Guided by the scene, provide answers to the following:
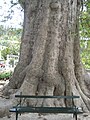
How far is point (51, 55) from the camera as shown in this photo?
688cm

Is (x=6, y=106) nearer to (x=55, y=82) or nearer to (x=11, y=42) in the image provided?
(x=55, y=82)

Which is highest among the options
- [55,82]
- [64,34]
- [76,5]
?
[76,5]

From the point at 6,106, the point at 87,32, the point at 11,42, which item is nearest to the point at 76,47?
the point at 6,106

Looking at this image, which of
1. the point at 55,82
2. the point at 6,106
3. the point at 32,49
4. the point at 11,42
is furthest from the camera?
the point at 11,42

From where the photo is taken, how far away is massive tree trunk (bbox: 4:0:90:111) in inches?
265

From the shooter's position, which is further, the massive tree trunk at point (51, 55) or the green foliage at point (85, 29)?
the green foliage at point (85, 29)

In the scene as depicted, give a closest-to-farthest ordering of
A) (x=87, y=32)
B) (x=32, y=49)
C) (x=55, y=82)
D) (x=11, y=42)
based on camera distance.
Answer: (x=55, y=82) → (x=32, y=49) → (x=87, y=32) → (x=11, y=42)

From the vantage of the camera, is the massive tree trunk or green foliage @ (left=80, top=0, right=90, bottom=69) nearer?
the massive tree trunk

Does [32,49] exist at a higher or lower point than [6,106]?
higher

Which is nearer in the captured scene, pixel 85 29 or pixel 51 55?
pixel 51 55

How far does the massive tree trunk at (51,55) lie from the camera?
22.1ft

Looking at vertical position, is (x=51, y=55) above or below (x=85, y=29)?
below

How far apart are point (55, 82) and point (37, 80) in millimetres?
513

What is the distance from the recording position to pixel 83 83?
25.7ft
